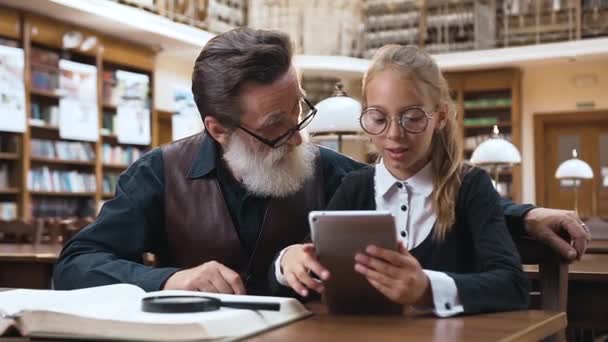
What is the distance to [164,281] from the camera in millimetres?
1710

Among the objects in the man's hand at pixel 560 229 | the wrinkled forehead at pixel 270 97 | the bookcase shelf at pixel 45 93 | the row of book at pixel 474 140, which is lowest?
the man's hand at pixel 560 229

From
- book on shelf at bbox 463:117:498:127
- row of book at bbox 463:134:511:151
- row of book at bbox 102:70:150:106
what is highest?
row of book at bbox 102:70:150:106

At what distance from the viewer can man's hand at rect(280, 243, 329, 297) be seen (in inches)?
55.2

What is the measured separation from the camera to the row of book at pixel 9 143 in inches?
341

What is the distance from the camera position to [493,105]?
43.1ft

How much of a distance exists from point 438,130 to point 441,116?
36 millimetres

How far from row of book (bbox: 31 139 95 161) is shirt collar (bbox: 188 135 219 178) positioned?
23.7 feet

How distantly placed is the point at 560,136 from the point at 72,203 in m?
7.44

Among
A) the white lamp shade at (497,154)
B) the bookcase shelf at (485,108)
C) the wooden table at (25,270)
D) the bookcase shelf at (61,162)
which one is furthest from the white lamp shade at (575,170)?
the bookcase shelf at (485,108)

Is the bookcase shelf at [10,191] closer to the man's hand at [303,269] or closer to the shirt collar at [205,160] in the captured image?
the shirt collar at [205,160]

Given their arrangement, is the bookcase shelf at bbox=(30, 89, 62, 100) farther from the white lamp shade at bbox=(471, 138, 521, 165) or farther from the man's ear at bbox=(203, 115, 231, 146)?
the man's ear at bbox=(203, 115, 231, 146)

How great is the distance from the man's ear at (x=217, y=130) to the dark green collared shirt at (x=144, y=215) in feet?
0.08

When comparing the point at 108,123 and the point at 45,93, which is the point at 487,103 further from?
the point at 45,93

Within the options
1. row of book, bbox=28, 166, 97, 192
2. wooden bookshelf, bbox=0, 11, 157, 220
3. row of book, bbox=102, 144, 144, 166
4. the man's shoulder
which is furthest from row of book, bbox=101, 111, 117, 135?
the man's shoulder
